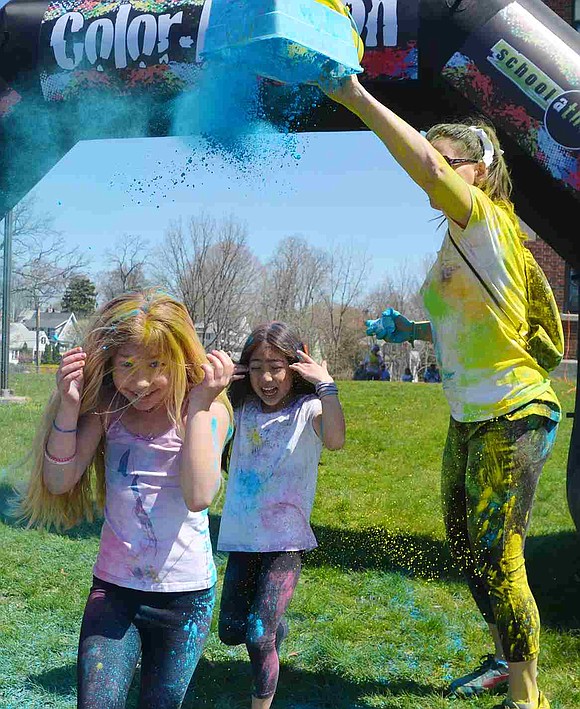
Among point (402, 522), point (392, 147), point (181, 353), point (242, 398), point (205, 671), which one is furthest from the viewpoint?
point (402, 522)

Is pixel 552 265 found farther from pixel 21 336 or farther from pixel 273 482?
pixel 21 336

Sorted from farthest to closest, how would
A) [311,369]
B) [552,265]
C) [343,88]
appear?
1. [552,265]
2. [311,369]
3. [343,88]

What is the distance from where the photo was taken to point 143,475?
7.10 ft

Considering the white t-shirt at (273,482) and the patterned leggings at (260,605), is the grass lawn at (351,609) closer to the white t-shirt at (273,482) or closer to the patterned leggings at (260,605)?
the patterned leggings at (260,605)

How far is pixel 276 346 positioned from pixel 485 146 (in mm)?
917

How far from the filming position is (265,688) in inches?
99.9

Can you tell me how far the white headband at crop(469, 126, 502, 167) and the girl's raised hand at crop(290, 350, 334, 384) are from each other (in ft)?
2.70

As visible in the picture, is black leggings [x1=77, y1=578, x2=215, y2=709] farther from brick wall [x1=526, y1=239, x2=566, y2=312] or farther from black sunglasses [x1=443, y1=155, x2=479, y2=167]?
brick wall [x1=526, y1=239, x2=566, y2=312]

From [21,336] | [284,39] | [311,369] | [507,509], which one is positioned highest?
[284,39]

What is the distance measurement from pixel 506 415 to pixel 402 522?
10.4 feet

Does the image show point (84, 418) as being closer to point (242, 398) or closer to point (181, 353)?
point (181, 353)

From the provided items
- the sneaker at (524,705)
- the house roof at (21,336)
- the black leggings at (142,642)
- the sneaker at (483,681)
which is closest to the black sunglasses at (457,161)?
the house roof at (21,336)

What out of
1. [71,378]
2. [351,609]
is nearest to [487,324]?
[71,378]

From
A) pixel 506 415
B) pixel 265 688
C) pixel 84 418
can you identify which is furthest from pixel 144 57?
pixel 265 688
